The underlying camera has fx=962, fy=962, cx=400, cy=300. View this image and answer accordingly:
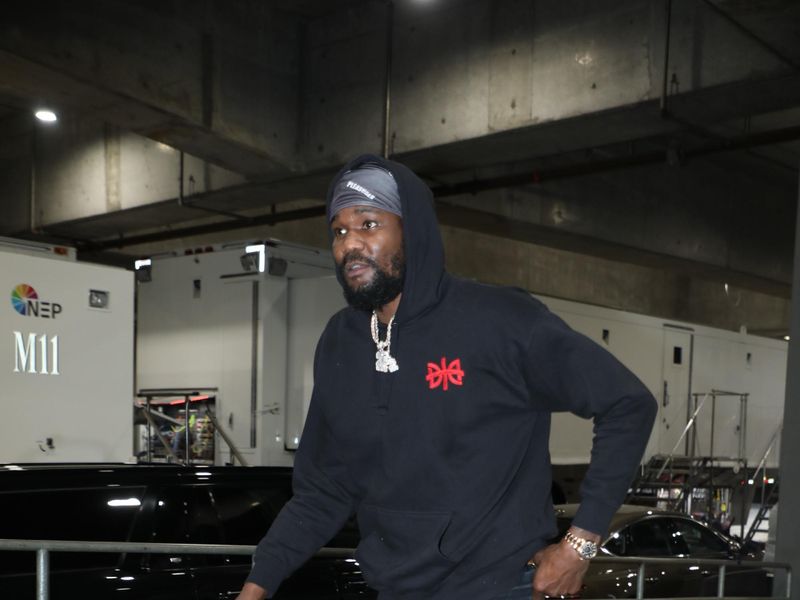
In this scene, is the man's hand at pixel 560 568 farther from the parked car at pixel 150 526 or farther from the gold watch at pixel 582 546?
the parked car at pixel 150 526

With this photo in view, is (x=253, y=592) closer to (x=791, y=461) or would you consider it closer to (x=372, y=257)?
(x=372, y=257)

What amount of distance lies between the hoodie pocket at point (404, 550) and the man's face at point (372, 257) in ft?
1.54

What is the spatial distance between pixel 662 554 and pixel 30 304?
5.26 m

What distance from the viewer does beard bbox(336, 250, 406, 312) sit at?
2113 mm

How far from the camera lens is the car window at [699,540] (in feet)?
26.3

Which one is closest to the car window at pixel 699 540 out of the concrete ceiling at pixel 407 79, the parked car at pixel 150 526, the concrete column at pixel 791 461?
the concrete column at pixel 791 461

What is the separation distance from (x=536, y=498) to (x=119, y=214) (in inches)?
515

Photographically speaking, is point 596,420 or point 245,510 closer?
point 596,420

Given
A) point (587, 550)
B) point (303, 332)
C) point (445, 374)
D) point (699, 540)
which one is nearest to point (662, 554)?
point (699, 540)

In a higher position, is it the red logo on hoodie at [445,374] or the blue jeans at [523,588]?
the red logo on hoodie at [445,374]

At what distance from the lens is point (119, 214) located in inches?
560

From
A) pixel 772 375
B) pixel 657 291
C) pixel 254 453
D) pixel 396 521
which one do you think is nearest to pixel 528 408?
pixel 396 521

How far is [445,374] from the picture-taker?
79.0 inches

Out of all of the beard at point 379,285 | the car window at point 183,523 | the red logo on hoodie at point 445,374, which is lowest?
the car window at point 183,523
